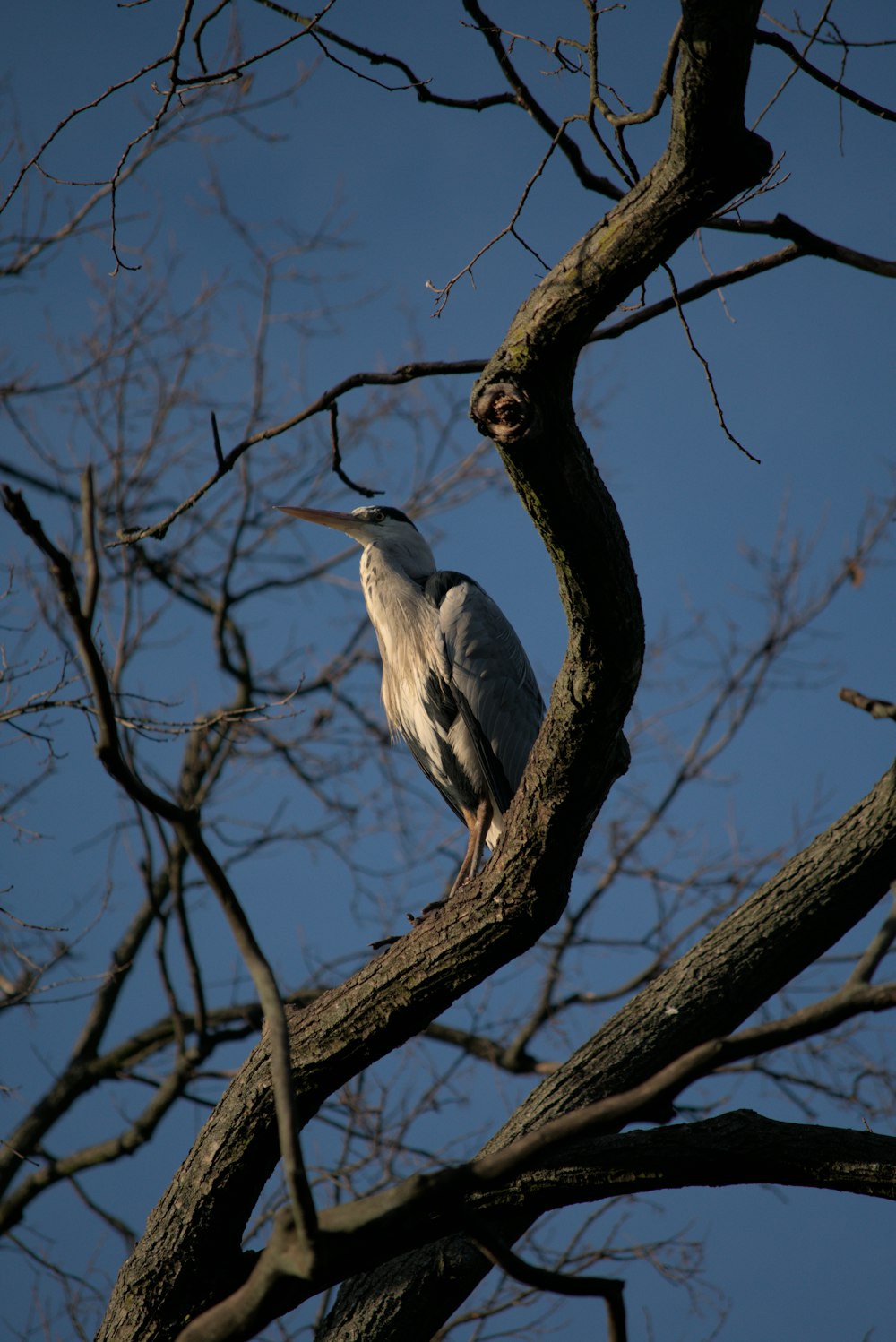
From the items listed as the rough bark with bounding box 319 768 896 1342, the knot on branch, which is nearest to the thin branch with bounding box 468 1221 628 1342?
the rough bark with bounding box 319 768 896 1342

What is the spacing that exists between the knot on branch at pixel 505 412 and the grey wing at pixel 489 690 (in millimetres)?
2690

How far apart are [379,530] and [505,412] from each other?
3476 millimetres

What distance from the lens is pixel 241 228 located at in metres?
7.97

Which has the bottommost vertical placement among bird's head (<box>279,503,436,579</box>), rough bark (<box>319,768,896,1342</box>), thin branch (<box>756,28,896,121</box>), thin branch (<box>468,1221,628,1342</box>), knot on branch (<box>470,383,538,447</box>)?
thin branch (<box>468,1221,628,1342</box>)

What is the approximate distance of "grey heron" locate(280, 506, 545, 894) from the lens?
4645 mm

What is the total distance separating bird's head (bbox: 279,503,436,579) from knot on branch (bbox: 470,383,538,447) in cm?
335

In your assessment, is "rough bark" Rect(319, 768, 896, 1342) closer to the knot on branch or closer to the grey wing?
the knot on branch

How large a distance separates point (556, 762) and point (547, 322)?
903 millimetres

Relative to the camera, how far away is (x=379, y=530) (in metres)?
5.41

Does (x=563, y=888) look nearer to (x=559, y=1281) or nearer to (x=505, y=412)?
(x=559, y=1281)

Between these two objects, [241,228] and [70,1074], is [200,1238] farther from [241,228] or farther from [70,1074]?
[241,228]

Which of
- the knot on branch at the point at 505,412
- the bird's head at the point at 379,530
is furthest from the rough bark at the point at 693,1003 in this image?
the bird's head at the point at 379,530

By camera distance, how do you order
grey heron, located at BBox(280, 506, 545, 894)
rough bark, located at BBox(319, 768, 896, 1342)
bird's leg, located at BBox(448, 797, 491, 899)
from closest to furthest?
rough bark, located at BBox(319, 768, 896, 1342) → bird's leg, located at BBox(448, 797, 491, 899) → grey heron, located at BBox(280, 506, 545, 894)

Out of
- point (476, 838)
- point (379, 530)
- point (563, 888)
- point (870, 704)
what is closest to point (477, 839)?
point (476, 838)
